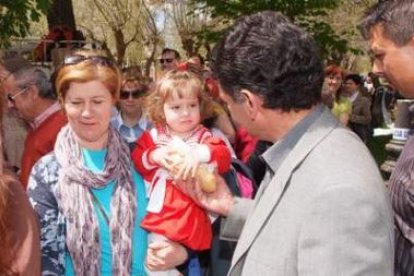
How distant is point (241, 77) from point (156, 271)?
3.69 ft

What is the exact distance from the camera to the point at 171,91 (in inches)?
118

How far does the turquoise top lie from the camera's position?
2.52 m

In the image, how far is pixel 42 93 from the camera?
4109mm

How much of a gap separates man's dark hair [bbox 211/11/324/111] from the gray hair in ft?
8.01

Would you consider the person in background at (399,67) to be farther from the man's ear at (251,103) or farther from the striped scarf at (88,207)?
the striped scarf at (88,207)

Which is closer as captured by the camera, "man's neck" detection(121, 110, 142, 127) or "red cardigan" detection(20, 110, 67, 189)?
"red cardigan" detection(20, 110, 67, 189)

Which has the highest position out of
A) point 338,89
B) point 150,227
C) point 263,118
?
point 263,118

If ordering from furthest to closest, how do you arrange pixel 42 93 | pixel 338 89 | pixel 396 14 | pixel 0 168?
1. pixel 338 89
2. pixel 42 93
3. pixel 396 14
4. pixel 0 168

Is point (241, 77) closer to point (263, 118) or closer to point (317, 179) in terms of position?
point (263, 118)

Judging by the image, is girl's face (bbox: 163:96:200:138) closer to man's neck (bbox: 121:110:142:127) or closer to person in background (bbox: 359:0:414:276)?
person in background (bbox: 359:0:414:276)

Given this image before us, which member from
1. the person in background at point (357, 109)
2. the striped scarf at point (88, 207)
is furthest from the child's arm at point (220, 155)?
the person in background at point (357, 109)

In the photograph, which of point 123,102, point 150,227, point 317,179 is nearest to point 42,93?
point 123,102

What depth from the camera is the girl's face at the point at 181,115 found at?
297cm

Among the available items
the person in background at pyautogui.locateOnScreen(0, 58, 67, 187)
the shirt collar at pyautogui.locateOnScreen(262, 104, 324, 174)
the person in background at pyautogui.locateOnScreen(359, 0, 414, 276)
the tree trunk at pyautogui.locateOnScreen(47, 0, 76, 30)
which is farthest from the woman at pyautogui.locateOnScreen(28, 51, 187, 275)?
the tree trunk at pyautogui.locateOnScreen(47, 0, 76, 30)
